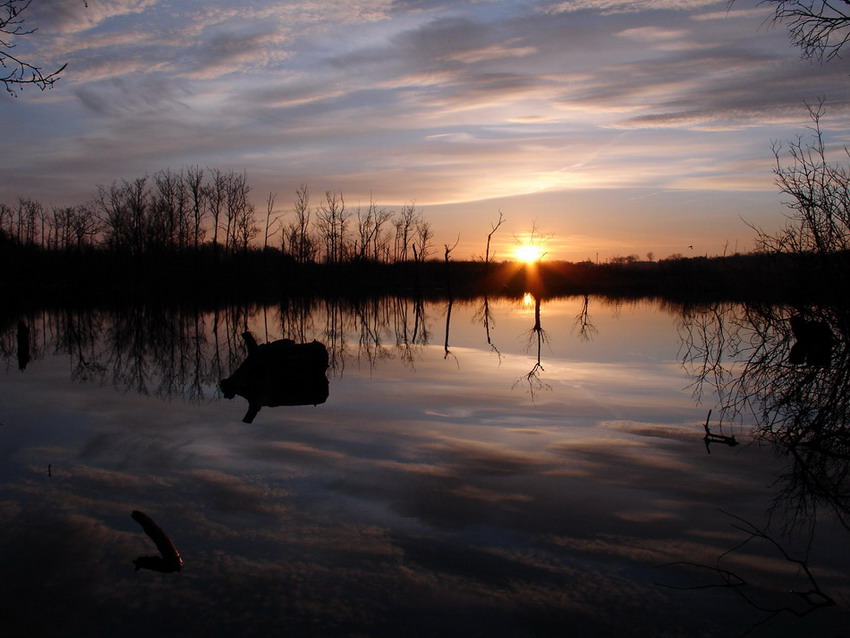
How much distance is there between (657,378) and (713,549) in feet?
29.6

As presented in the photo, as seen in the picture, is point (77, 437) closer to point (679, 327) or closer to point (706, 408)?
point (706, 408)

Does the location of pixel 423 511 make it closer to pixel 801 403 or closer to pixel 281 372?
pixel 801 403

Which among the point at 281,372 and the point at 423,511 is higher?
the point at 281,372

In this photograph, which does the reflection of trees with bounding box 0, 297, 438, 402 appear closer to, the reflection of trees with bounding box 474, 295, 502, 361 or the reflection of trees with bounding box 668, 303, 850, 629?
the reflection of trees with bounding box 474, 295, 502, 361


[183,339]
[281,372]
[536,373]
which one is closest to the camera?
[281,372]

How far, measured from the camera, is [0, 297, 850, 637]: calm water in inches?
172

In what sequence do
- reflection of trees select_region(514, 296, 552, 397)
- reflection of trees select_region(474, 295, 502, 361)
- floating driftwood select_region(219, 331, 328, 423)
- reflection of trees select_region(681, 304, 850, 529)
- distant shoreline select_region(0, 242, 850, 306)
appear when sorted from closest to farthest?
reflection of trees select_region(681, 304, 850, 529), floating driftwood select_region(219, 331, 328, 423), reflection of trees select_region(514, 296, 552, 397), reflection of trees select_region(474, 295, 502, 361), distant shoreline select_region(0, 242, 850, 306)

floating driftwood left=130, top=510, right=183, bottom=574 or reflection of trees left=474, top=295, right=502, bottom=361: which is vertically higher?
reflection of trees left=474, top=295, right=502, bottom=361

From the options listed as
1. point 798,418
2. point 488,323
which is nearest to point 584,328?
point 488,323

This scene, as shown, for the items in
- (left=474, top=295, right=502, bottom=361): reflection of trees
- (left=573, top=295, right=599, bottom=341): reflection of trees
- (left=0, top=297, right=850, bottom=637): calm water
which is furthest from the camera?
(left=573, top=295, right=599, bottom=341): reflection of trees

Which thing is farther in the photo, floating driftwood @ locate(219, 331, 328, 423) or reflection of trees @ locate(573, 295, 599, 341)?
reflection of trees @ locate(573, 295, 599, 341)

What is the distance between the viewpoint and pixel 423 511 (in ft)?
20.1

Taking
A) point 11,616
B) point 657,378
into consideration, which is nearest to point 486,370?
point 657,378

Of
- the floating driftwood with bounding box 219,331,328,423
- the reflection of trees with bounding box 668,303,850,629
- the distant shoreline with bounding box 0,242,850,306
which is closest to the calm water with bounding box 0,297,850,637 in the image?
the reflection of trees with bounding box 668,303,850,629
